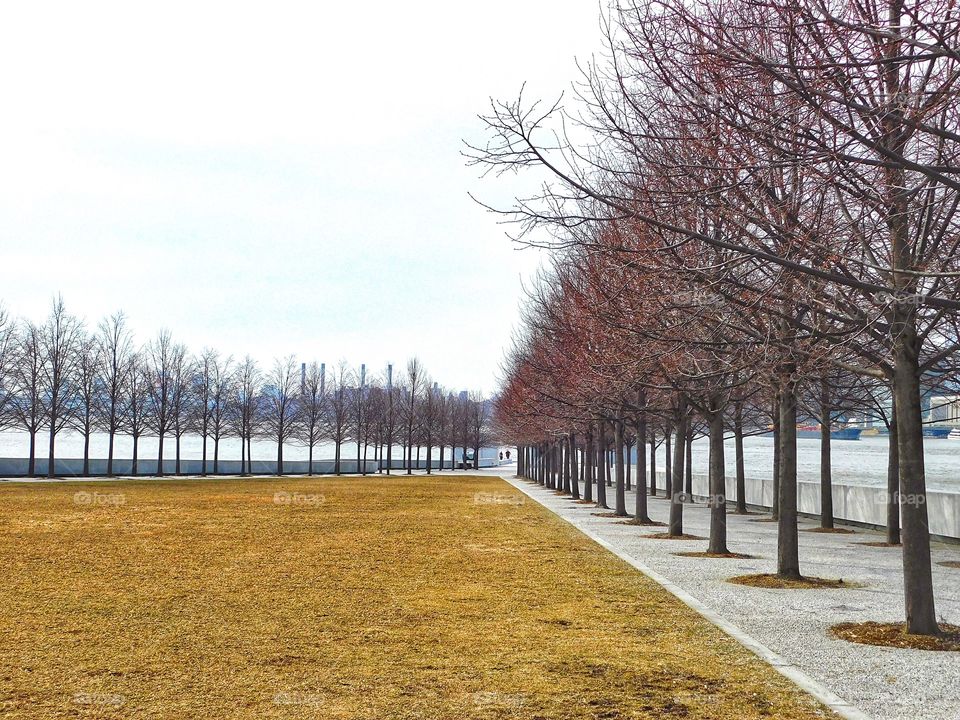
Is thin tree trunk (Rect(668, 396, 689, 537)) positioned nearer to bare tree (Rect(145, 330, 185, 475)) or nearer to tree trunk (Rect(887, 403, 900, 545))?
tree trunk (Rect(887, 403, 900, 545))

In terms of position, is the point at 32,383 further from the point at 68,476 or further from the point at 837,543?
the point at 837,543

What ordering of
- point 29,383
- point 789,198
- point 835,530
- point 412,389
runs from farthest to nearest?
1. point 412,389
2. point 29,383
3. point 835,530
4. point 789,198

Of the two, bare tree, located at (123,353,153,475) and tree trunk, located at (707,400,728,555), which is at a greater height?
bare tree, located at (123,353,153,475)

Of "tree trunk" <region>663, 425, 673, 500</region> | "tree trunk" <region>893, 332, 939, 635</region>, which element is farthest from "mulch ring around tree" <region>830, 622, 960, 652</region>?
"tree trunk" <region>663, 425, 673, 500</region>

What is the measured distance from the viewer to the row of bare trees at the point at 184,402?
58.6m

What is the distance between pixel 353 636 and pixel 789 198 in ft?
17.5

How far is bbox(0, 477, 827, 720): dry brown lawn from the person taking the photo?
7.34 meters

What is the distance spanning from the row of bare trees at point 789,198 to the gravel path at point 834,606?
46.4 inches

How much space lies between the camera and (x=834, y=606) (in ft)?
41.7

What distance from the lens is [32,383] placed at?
2283 inches

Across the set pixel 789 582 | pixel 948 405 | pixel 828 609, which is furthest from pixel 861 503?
pixel 828 609

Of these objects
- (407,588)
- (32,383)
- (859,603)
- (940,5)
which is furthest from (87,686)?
(32,383)

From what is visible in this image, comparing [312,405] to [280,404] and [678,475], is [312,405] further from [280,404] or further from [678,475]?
[678,475]

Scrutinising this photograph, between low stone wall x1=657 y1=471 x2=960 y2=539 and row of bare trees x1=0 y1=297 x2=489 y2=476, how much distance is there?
37246 mm
